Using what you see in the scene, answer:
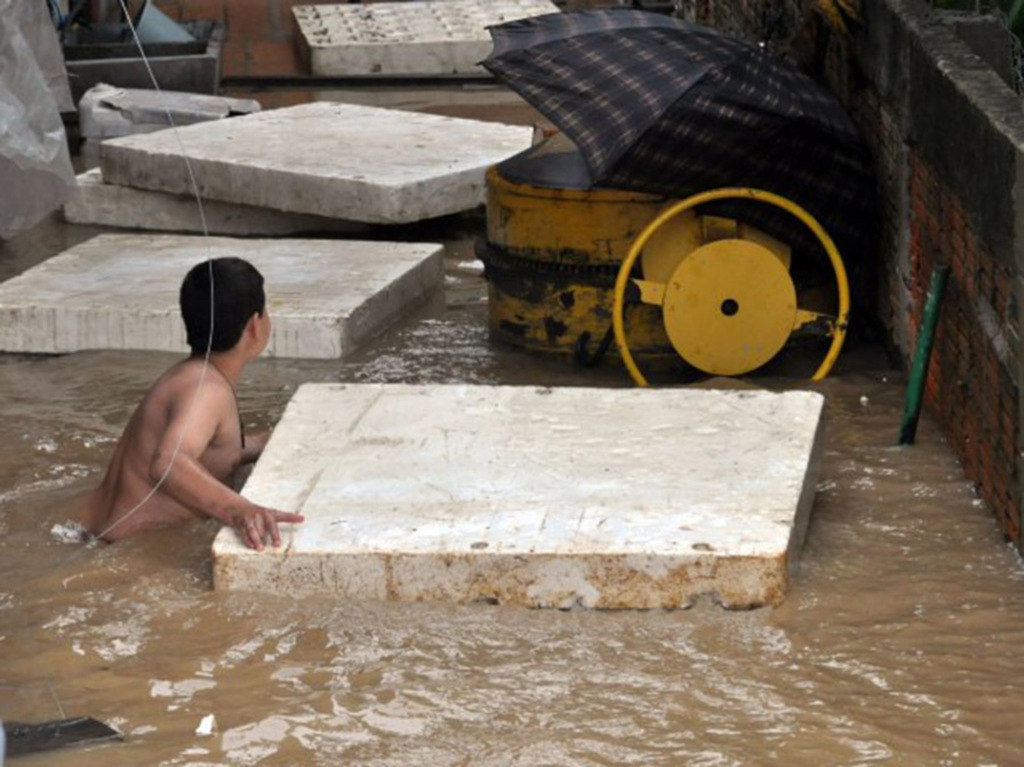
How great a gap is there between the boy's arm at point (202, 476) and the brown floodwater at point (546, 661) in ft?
0.58

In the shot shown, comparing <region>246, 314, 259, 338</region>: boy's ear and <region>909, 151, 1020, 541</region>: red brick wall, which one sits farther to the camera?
<region>246, 314, 259, 338</region>: boy's ear

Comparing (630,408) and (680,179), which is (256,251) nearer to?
(680,179)

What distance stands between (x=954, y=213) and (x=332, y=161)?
3799mm

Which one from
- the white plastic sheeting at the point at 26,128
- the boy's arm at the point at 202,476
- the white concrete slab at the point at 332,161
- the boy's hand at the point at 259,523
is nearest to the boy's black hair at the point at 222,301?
the boy's arm at the point at 202,476

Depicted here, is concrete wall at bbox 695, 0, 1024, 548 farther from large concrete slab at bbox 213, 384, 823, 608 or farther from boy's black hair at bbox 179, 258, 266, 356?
boy's black hair at bbox 179, 258, 266, 356

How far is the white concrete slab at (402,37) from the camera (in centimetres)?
1330

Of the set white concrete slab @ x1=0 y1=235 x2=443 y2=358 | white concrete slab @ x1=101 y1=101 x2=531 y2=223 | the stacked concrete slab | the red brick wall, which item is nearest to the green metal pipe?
the red brick wall

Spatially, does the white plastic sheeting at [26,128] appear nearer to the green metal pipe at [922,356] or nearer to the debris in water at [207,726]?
the debris in water at [207,726]

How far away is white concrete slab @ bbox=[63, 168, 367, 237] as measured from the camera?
923 cm

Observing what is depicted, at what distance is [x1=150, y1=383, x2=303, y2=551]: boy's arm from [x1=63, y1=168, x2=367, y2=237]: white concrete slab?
3817 mm

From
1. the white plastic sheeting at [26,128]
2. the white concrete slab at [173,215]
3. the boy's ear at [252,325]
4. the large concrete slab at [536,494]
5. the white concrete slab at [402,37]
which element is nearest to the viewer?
the large concrete slab at [536,494]

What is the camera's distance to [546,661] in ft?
15.3

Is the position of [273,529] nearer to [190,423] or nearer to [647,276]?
[190,423]

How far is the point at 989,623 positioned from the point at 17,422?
3.43 metres
